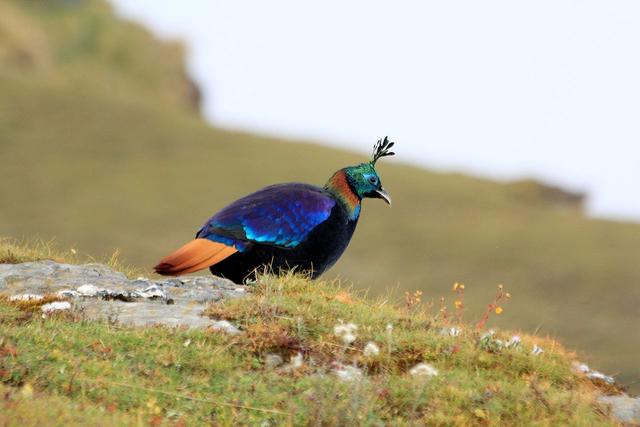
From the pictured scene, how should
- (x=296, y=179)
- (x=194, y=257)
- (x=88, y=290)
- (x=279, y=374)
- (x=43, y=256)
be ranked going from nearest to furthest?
(x=279, y=374) < (x=88, y=290) < (x=194, y=257) < (x=43, y=256) < (x=296, y=179)

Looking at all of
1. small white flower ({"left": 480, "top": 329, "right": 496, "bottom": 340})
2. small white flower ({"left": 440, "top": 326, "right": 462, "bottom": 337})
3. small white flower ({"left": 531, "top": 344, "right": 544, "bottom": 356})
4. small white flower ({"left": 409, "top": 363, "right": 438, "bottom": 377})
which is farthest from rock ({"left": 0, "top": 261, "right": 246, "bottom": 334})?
small white flower ({"left": 531, "top": 344, "right": 544, "bottom": 356})

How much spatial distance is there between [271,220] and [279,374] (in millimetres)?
2569

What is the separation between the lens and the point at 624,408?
7.21 metres

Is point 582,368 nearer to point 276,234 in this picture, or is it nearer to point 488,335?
point 488,335

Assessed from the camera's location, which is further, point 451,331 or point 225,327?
point 451,331

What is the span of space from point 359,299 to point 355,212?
3.38 ft

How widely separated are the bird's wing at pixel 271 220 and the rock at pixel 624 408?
307 centimetres

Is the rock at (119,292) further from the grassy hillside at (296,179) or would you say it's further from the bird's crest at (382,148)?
the grassy hillside at (296,179)

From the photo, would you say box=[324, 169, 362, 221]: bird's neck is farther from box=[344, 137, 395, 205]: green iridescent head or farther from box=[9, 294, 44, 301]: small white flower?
box=[9, 294, 44, 301]: small white flower

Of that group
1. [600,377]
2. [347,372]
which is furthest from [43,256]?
[600,377]

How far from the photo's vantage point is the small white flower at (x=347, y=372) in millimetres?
6918

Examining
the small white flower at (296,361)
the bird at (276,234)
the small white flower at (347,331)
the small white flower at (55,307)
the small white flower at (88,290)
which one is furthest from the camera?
the bird at (276,234)

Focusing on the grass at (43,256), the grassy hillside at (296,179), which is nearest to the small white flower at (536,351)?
the grass at (43,256)

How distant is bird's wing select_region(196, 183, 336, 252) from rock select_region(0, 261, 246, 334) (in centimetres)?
43
